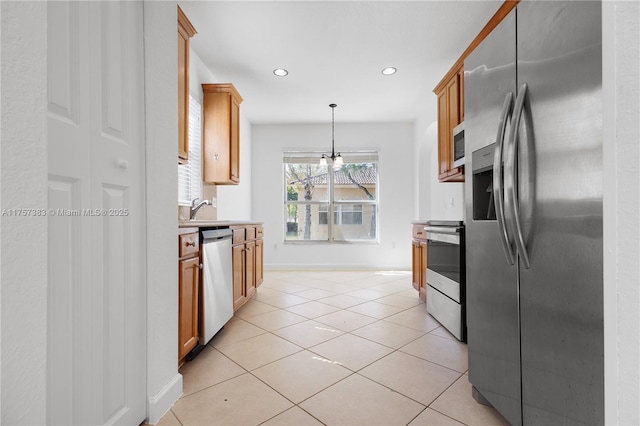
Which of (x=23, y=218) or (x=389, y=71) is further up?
(x=389, y=71)

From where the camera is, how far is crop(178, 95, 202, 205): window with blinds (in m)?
3.29

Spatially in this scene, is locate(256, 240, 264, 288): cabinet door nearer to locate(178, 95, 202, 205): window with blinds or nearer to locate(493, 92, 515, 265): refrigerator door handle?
locate(178, 95, 202, 205): window with blinds

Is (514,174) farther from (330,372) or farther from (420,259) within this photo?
(420,259)

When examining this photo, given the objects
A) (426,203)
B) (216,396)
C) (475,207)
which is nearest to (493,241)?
(475,207)

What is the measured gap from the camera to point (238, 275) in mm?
2873

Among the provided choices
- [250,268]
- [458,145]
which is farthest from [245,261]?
[458,145]

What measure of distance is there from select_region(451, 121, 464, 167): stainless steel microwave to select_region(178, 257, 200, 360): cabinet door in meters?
2.53

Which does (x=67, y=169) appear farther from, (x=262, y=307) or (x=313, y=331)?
(x=262, y=307)

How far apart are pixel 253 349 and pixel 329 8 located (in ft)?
8.92

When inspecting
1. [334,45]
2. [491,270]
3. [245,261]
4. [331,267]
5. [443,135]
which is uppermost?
[334,45]

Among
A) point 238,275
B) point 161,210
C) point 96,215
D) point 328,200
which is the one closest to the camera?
point 96,215

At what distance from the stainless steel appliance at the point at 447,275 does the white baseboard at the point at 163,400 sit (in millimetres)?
1918

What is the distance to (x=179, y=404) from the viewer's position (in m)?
1.56

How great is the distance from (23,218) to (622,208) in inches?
49.1
